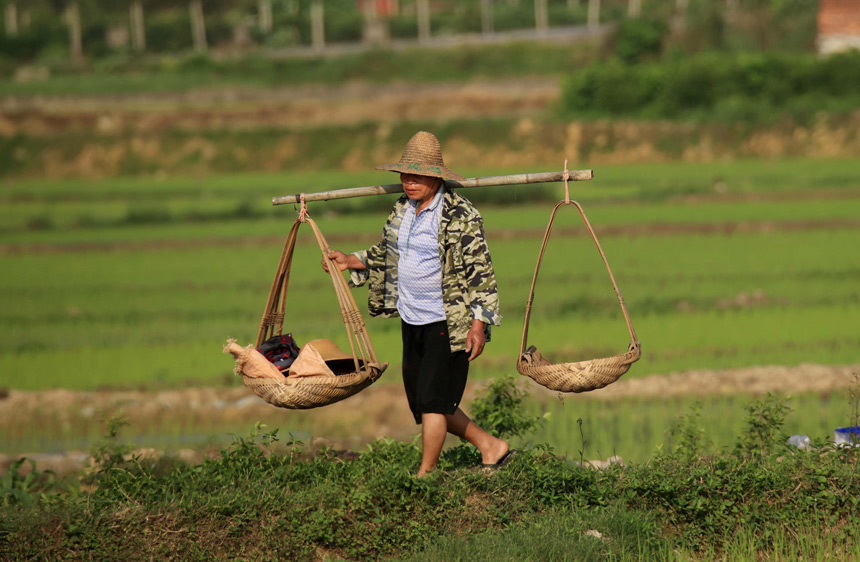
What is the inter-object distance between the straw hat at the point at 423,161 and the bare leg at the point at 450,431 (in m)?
0.95

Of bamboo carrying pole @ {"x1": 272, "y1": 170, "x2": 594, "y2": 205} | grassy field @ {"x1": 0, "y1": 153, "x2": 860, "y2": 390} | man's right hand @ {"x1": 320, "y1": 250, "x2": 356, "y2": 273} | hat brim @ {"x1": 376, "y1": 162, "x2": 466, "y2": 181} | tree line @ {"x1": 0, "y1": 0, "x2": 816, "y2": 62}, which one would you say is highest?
tree line @ {"x1": 0, "y1": 0, "x2": 816, "y2": 62}

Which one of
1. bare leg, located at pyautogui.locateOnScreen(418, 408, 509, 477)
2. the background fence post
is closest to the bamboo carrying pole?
bare leg, located at pyautogui.locateOnScreen(418, 408, 509, 477)

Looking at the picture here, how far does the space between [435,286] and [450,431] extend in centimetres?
63

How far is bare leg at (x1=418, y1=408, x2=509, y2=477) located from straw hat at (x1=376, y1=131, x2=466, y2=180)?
3.13ft

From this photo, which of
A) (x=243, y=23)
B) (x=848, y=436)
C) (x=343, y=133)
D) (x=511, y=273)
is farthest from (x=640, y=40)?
(x=848, y=436)

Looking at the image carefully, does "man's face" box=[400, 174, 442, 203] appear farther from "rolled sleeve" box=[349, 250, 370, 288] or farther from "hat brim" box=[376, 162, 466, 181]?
"rolled sleeve" box=[349, 250, 370, 288]

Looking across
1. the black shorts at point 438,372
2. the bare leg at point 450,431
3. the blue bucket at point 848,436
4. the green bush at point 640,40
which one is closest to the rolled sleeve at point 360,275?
the black shorts at point 438,372

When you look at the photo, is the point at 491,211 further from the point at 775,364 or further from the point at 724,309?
the point at 775,364

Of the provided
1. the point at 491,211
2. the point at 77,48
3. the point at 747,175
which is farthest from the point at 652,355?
the point at 77,48

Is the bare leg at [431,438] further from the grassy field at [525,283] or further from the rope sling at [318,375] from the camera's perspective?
the grassy field at [525,283]

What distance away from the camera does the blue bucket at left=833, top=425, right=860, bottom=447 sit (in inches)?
190

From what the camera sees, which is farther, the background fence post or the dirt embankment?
the background fence post

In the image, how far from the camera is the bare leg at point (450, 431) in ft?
14.6

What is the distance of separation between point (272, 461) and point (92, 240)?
12.0 meters
